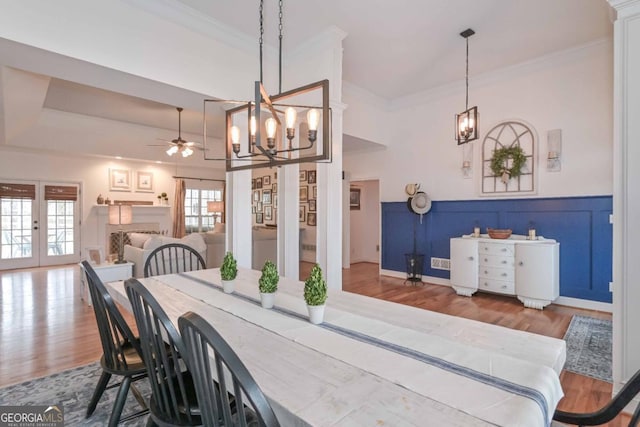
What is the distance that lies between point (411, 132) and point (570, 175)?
2.58 m

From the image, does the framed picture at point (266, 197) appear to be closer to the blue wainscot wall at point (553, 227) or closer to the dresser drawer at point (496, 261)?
the blue wainscot wall at point (553, 227)

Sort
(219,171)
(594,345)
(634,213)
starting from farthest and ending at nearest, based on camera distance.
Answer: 1. (219,171)
2. (594,345)
3. (634,213)

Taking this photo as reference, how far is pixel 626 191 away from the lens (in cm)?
209

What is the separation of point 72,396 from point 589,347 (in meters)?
4.38

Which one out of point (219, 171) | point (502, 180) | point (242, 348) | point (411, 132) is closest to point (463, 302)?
point (502, 180)

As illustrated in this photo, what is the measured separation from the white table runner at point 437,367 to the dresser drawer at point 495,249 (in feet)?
12.4

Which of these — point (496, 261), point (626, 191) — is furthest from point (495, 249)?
point (626, 191)

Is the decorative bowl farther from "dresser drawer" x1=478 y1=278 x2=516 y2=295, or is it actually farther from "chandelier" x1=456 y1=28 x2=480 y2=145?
"chandelier" x1=456 y1=28 x2=480 y2=145

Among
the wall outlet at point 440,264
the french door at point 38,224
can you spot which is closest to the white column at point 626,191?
the wall outlet at point 440,264

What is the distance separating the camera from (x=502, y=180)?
4855mm

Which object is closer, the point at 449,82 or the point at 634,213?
the point at 634,213

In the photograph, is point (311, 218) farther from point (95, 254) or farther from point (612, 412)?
point (612, 412)

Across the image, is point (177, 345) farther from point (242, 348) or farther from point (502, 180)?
point (502, 180)

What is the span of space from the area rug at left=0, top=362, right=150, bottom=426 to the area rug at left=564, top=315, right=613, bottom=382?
3377mm
